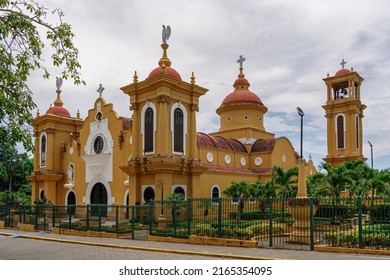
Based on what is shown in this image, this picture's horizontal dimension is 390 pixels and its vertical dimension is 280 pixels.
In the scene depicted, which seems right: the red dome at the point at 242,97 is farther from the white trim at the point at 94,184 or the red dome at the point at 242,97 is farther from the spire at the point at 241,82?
the white trim at the point at 94,184

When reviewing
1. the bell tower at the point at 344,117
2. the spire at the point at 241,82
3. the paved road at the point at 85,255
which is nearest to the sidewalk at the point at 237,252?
the paved road at the point at 85,255

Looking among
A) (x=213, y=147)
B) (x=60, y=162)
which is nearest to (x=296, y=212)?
(x=213, y=147)

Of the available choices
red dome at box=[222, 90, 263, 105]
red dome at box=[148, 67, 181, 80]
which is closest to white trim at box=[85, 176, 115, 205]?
red dome at box=[148, 67, 181, 80]

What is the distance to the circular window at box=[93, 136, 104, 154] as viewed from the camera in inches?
1336

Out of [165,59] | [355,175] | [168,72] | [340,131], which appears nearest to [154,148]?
[168,72]

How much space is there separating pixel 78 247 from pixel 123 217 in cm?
398

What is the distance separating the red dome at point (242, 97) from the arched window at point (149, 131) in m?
14.9

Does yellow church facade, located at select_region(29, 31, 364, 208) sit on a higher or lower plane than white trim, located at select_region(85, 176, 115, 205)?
higher

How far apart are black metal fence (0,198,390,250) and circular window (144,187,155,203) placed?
241 inches

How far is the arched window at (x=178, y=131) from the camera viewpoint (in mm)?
28714

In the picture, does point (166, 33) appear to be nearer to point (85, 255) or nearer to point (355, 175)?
point (355, 175)

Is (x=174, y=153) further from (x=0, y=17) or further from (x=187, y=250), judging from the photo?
(x=0, y=17)

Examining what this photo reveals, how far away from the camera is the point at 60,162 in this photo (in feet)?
125

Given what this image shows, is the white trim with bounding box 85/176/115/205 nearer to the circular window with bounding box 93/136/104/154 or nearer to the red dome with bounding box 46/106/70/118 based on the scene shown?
the circular window with bounding box 93/136/104/154
